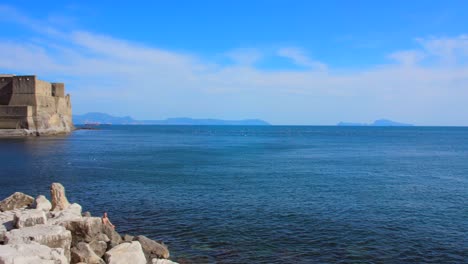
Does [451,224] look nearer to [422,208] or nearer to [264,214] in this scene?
[422,208]

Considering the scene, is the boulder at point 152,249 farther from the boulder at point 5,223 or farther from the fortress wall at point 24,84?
the fortress wall at point 24,84

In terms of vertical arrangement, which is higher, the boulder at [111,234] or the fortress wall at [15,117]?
the fortress wall at [15,117]

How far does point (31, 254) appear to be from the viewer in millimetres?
9086

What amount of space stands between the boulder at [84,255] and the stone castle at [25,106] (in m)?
67.8

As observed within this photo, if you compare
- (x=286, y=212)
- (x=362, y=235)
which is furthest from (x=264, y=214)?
(x=362, y=235)

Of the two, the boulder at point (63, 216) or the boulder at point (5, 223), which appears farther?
the boulder at point (63, 216)

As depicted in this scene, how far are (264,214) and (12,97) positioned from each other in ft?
226

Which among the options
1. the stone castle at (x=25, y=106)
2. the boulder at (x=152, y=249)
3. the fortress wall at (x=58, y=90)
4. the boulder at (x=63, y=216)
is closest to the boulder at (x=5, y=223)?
the boulder at (x=63, y=216)

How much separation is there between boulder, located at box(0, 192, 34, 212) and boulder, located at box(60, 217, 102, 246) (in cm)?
425

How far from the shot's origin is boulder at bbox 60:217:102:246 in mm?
11883

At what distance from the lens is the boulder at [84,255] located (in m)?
10.5

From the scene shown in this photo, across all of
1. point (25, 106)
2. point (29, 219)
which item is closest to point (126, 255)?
point (29, 219)

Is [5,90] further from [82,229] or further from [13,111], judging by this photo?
[82,229]

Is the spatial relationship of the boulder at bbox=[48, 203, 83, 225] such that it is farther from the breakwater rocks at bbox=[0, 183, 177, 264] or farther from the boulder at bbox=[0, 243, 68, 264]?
the boulder at bbox=[0, 243, 68, 264]
